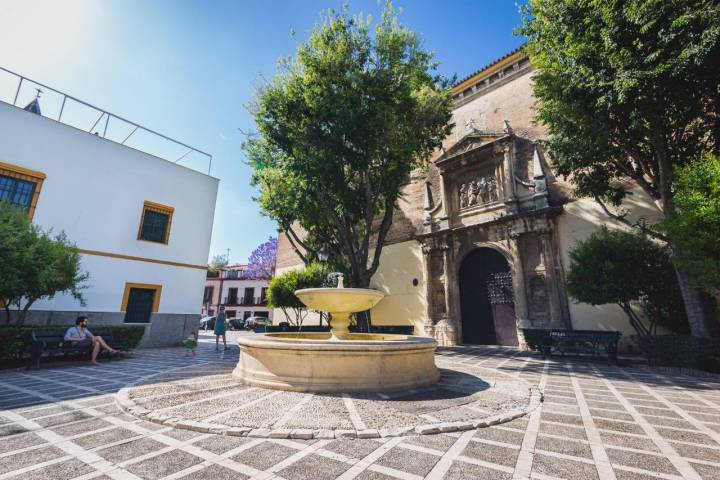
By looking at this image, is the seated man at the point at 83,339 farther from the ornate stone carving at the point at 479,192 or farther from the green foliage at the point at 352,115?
the ornate stone carving at the point at 479,192

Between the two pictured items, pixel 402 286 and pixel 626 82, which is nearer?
pixel 626 82

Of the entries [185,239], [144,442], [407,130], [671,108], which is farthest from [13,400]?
[671,108]

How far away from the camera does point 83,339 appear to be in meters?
7.76

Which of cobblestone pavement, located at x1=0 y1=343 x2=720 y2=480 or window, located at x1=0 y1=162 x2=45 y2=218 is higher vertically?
window, located at x1=0 y1=162 x2=45 y2=218

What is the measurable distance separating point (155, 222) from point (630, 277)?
15740mm

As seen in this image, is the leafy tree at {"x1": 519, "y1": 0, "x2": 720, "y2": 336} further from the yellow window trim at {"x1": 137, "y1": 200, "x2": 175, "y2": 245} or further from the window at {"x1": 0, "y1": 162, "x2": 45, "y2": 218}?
the window at {"x1": 0, "y1": 162, "x2": 45, "y2": 218}

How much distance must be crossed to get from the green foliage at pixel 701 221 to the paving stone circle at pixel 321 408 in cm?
433

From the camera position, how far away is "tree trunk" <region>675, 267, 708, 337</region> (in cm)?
727

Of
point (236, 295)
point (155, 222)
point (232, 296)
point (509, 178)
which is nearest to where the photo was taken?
point (155, 222)

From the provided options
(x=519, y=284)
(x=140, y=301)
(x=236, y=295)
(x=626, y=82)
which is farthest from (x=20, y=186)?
(x=236, y=295)

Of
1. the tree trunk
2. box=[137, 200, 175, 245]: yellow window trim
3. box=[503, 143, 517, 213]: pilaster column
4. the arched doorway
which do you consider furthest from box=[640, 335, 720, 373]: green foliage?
box=[137, 200, 175, 245]: yellow window trim

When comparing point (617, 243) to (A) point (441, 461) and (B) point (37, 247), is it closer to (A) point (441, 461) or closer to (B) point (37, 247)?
(A) point (441, 461)

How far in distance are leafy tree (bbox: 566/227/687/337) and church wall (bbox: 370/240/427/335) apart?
24.4ft

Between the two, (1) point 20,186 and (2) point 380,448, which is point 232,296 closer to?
(1) point 20,186
